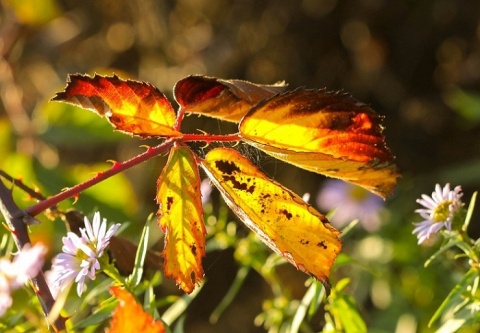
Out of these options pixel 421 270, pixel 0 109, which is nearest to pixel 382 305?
pixel 421 270

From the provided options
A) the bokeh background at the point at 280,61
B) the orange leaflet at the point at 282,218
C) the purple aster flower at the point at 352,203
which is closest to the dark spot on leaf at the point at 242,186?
the orange leaflet at the point at 282,218

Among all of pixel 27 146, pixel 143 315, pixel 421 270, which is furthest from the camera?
pixel 27 146

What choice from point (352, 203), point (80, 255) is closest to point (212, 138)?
point (80, 255)

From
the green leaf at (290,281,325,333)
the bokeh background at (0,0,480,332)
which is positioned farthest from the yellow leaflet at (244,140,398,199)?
the bokeh background at (0,0,480,332)

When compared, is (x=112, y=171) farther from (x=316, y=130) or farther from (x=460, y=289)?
(x=460, y=289)

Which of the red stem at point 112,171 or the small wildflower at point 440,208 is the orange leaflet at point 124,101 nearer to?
the red stem at point 112,171

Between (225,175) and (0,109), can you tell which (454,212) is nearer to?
(225,175)
